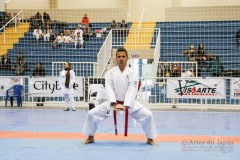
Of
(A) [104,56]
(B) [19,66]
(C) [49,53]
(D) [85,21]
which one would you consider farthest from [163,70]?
(D) [85,21]

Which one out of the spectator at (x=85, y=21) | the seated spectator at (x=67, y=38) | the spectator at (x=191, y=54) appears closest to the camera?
the spectator at (x=191, y=54)

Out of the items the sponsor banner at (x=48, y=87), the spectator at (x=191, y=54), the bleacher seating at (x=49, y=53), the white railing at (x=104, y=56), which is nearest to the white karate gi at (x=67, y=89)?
the sponsor banner at (x=48, y=87)

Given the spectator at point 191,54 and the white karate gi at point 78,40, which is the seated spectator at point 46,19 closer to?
the white karate gi at point 78,40

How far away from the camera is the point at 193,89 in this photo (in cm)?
1599

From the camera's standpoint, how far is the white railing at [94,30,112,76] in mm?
19094

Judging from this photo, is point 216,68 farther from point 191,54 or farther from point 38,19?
point 38,19

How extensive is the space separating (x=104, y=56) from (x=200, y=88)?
235 inches

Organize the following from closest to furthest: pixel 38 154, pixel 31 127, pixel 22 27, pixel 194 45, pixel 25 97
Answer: pixel 38 154 < pixel 31 127 < pixel 25 97 < pixel 194 45 < pixel 22 27

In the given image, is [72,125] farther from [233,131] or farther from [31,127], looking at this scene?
Answer: [233,131]

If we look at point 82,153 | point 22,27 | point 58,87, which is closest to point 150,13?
point 22,27

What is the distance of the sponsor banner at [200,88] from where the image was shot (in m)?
15.9

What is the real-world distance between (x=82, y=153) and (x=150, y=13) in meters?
19.5

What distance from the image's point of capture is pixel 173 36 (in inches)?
883

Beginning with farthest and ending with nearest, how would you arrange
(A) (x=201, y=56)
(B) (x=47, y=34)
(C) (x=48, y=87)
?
1. (B) (x=47, y=34)
2. (A) (x=201, y=56)
3. (C) (x=48, y=87)
